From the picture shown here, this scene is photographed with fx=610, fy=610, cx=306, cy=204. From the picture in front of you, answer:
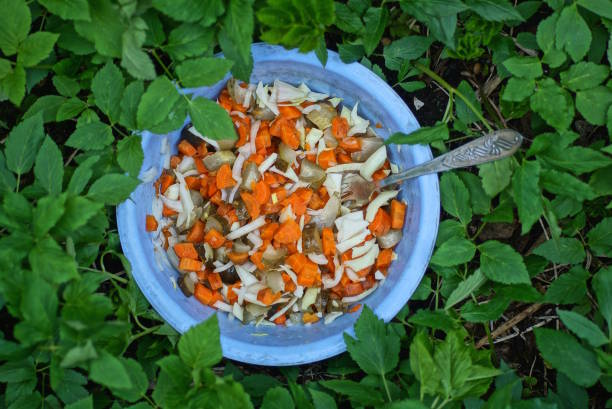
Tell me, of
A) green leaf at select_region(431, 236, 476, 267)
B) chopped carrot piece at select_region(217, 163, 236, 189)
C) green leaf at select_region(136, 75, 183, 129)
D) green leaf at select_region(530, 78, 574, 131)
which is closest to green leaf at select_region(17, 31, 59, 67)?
green leaf at select_region(136, 75, 183, 129)

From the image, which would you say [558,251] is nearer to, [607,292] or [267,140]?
[607,292]

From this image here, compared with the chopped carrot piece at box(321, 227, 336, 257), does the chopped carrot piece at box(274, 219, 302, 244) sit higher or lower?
higher

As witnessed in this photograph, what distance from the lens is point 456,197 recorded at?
66.1 inches

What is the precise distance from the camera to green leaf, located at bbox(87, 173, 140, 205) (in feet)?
4.73

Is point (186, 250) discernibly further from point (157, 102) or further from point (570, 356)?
point (570, 356)

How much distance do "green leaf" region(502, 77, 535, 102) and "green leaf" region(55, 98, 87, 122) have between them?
1.12 meters

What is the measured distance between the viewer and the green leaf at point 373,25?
157cm

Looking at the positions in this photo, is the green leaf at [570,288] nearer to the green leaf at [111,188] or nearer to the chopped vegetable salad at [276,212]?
the chopped vegetable salad at [276,212]

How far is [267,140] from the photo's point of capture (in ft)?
5.83

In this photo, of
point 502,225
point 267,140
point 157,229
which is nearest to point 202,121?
point 267,140

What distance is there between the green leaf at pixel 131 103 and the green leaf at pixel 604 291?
1.25 metres

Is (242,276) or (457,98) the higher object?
(457,98)

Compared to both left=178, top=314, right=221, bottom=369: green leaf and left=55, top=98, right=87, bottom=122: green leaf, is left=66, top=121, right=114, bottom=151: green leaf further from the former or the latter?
left=178, top=314, right=221, bottom=369: green leaf

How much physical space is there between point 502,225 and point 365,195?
1.56 feet
